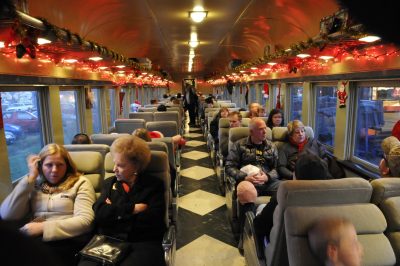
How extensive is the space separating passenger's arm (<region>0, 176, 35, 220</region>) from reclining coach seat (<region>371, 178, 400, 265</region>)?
2.29 meters

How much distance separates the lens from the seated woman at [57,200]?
2.09m

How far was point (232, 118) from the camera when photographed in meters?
4.84

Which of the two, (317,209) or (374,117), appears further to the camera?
(374,117)

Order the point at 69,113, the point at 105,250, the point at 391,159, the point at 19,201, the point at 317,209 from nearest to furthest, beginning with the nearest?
the point at 317,209 < the point at 105,250 < the point at 19,201 < the point at 391,159 < the point at 69,113

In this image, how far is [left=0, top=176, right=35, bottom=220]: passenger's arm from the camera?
6.82 feet

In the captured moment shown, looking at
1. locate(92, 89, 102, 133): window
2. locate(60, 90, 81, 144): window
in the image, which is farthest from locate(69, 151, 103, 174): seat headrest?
locate(92, 89, 102, 133): window

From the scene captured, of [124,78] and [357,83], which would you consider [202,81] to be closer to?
[124,78]

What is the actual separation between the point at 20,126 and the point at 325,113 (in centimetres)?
507

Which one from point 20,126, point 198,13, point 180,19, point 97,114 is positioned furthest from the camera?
point 97,114

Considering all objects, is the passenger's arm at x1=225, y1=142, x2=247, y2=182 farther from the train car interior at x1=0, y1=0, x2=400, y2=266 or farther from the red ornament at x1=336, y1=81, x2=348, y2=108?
the red ornament at x1=336, y1=81, x2=348, y2=108

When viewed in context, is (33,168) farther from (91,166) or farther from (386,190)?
(386,190)

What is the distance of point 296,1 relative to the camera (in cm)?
372

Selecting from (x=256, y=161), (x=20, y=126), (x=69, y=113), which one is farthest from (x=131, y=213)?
(x=69, y=113)

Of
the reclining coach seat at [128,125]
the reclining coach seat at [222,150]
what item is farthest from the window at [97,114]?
the reclining coach seat at [222,150]
